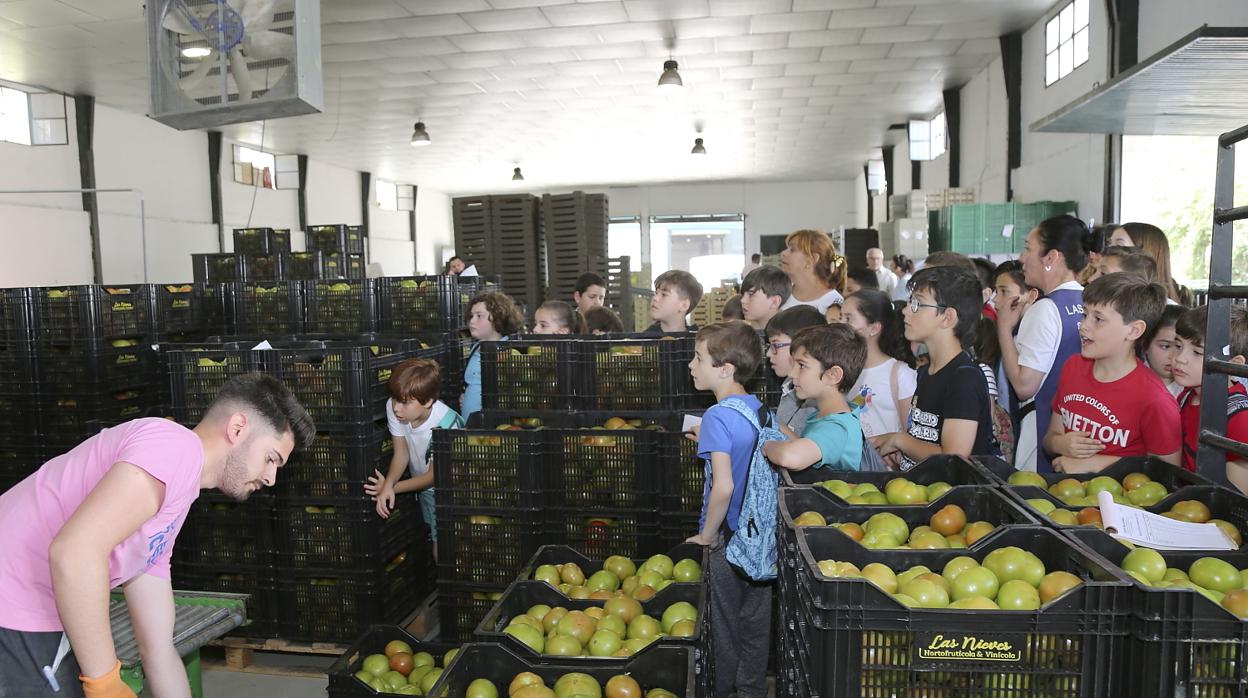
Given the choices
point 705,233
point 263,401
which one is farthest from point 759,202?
point 263,401

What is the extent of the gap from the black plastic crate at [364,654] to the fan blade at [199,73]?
3.28m

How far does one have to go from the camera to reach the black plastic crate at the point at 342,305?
6293mm

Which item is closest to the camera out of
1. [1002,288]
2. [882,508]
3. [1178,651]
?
[1178,651]

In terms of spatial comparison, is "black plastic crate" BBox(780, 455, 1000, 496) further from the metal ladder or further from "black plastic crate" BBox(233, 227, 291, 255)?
"black plastic crate" BBox(233, 227, 291, 255)

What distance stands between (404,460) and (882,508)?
2.55m

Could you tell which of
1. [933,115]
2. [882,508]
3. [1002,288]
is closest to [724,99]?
[933,115]

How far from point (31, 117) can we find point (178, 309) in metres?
7.25

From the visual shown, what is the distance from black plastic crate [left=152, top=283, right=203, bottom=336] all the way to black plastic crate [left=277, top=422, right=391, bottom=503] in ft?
11.1

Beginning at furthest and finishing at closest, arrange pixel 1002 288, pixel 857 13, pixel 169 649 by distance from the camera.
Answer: pixel 857 13 < pixel 1002 288 < pixel 169 649

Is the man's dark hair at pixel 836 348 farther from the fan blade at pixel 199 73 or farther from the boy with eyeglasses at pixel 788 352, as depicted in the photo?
the fan blade at pixel 199 73

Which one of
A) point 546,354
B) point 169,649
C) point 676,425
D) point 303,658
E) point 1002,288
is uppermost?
point 1002,288

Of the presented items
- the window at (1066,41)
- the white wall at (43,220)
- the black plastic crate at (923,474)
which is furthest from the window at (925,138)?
the white wall at (43,220)

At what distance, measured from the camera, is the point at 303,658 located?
A: 4.12 meters

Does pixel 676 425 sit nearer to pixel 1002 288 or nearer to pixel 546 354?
pixel 546 354
